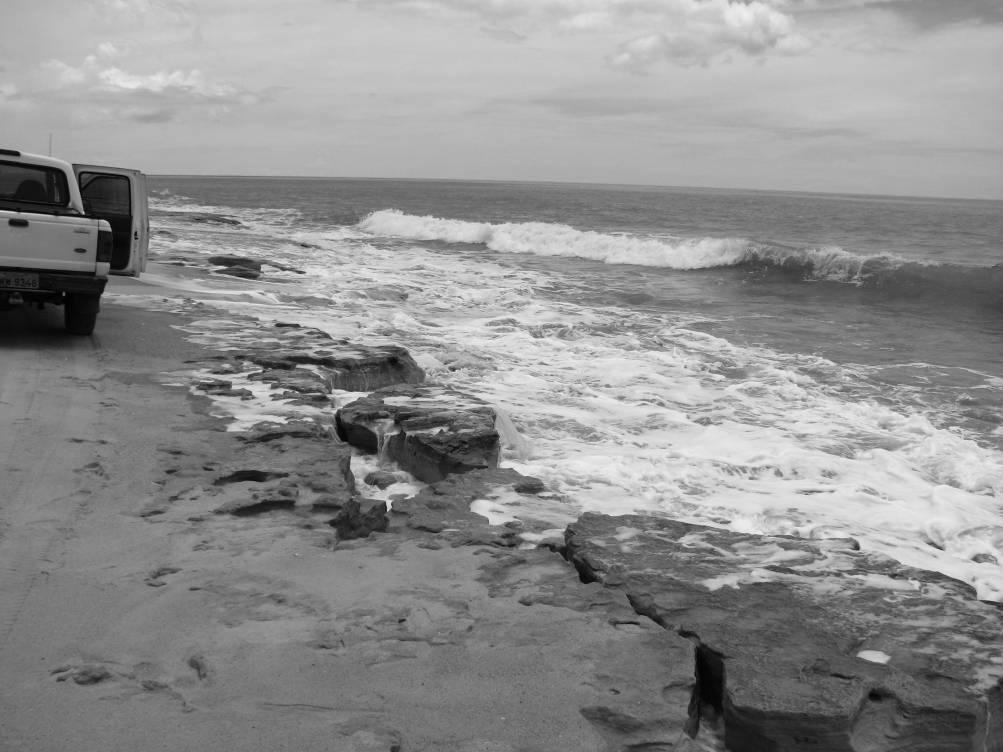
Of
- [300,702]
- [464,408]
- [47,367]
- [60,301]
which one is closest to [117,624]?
[300,702]

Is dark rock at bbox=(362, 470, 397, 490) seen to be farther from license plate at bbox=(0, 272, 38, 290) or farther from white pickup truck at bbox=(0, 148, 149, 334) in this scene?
license plate at bbox=(0, 272, 38, 290)

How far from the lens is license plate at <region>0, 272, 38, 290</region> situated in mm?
8203

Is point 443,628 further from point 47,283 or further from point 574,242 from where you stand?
point 574,242

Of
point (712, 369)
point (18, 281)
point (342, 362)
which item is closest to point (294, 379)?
point (342, 362)

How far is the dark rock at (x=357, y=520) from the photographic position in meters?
4.96

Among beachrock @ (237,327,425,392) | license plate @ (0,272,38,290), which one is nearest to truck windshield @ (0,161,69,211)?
license plate @ (0,272,38,290)

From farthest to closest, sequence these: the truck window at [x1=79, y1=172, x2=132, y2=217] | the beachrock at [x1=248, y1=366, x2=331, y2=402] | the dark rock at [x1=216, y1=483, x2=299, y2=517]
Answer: the truck window at [x1=79, y1=172, x2=132, y2=217] → the beachrock at [x1=248, y1=366, x2=331, y2=402] → the dark rock at [x1=216, y1=483, x2=299, y2=517]

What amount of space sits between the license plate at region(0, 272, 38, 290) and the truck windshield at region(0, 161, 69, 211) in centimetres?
112

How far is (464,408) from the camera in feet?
23.6

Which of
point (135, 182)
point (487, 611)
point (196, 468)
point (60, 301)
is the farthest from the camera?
point (135, 182)

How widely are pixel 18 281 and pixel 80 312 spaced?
0.76 m

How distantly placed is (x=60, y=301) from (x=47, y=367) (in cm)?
141

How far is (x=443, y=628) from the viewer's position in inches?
152

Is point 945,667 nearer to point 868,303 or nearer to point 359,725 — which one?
point 359,725
